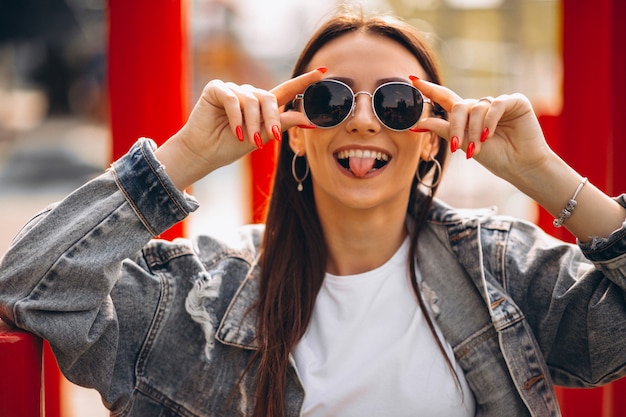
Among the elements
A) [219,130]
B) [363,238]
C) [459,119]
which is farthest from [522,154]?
[219,130]

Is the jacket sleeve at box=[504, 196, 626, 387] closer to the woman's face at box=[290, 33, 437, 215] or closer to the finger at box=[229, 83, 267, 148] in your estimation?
the woman's face at box=[290, 33, 437, 215]

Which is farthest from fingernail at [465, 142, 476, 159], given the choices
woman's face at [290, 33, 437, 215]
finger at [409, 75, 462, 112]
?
woman's face at [290, 33, 437, 215]

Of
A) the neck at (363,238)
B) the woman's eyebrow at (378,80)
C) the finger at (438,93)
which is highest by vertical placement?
the woman's eyebrow at (378,80)

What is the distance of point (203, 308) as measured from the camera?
80.6 inches

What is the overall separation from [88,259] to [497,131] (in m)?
1.03

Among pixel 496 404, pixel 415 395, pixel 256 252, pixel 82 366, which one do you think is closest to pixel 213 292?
pixel 256 252

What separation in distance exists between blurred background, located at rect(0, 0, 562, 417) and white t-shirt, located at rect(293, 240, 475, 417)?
809mm

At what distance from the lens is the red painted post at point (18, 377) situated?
1.63 metres

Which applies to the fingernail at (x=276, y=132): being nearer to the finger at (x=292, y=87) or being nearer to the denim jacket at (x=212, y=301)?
the finger at (x=292, y=87)

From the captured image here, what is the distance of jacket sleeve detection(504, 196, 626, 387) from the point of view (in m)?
1.85

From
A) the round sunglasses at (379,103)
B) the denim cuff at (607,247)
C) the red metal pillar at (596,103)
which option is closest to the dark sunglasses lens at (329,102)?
the round sunglasses at (379,103)

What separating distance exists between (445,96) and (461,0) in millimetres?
10409

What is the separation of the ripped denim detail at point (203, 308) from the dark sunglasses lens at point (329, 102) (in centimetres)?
52

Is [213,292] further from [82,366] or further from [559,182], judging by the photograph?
[559,182]
